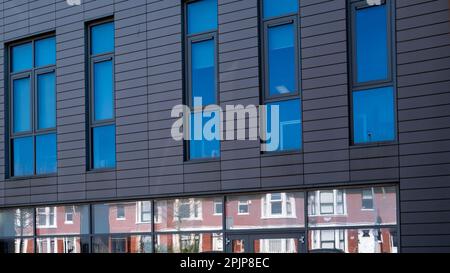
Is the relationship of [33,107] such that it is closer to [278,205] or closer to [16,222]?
[16,222]

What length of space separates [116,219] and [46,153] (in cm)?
219

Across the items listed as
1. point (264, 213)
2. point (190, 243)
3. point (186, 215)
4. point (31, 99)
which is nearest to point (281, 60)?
point (264, 213)

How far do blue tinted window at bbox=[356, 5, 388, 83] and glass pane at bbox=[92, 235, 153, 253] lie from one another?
4859 mm

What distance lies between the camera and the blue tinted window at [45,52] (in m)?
15.5

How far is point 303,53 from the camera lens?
11898 millimetres

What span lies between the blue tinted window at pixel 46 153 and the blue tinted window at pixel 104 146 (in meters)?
1.01

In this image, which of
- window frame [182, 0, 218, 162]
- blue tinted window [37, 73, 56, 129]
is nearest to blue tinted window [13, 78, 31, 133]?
blue tinted window [37, 73, 56, 129]

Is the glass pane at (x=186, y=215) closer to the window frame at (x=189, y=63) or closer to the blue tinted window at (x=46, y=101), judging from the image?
the window frame at (x=189, y=63)

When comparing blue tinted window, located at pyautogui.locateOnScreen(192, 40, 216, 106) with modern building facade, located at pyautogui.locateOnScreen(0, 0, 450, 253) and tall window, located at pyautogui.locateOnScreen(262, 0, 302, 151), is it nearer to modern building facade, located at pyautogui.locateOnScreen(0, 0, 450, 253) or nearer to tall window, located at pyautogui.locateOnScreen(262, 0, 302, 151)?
modern building facade, located at pyautogui.locateOnScreen(0, 0, 450, 253)

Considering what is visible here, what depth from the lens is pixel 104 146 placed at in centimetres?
1461

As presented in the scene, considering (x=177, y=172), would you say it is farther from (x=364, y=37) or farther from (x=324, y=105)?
(x=364, y=37)

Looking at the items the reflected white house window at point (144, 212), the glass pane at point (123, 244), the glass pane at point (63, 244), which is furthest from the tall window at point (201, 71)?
the glass pane at point (63, 244)

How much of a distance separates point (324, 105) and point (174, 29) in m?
3.26

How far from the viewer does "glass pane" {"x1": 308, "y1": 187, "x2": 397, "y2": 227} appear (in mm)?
11109
